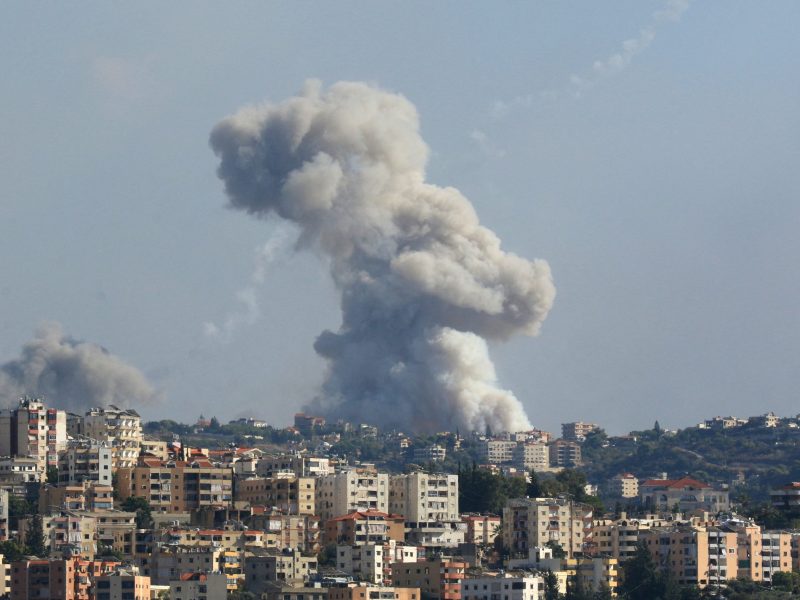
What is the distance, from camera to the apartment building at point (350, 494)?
86.9 meters

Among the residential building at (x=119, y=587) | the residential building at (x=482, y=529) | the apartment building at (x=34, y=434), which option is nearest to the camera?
the residential building at (x=119, y=587)

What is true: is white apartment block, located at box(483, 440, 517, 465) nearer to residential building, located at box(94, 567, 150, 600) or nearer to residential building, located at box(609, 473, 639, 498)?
residential building, located at box(609, 473, 639, 498)

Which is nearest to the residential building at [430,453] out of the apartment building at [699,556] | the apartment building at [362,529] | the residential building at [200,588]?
the apartment building at [362,529]

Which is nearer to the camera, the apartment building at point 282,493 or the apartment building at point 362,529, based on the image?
the apartment building at point 362,529

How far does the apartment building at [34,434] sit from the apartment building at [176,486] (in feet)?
15.2

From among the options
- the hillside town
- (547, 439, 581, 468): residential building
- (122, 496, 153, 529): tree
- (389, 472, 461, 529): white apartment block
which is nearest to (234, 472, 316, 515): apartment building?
the hillside town

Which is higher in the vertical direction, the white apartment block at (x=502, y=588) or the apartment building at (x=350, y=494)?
the apartment building at (x=350, y=494)

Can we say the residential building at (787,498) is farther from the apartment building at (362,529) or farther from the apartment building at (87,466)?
the apartment building at (87,466)

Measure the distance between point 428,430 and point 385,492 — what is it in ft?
184

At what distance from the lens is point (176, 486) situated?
3408 inches

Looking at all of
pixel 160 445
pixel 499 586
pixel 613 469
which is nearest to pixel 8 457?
pixel 160 445

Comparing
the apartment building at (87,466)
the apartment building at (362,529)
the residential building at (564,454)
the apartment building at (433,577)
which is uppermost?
the residential building at (564,454)

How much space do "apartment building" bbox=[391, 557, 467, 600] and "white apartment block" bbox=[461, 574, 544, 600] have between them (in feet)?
3.20

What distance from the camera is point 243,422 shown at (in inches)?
6309
